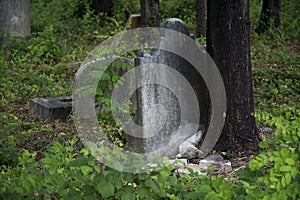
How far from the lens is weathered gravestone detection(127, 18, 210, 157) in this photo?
260 inches

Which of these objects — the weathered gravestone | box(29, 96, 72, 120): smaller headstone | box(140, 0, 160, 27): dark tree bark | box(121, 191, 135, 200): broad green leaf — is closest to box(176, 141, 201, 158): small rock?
the weathered gravestone

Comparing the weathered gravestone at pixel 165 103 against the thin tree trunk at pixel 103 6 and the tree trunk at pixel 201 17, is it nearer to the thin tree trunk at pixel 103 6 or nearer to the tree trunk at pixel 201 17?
the tree trunk at pixel 201 17

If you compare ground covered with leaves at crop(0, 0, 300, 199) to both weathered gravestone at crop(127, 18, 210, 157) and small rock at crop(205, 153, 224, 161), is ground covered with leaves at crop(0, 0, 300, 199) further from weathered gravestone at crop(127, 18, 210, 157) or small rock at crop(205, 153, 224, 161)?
weathered gravestone at crop(127, 18, 210, 157)

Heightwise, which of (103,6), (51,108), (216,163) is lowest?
(216,163)

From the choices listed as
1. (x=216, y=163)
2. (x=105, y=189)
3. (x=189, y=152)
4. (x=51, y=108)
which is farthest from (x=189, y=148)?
(x=105, y=189)

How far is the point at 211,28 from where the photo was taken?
6559 mm

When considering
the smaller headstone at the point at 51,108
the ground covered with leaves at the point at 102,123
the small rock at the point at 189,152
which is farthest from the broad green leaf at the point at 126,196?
the smaller headstone at the point at 51,108

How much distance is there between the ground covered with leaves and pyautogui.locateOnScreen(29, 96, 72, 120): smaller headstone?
137 millimetres

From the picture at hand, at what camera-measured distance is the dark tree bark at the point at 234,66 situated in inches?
252

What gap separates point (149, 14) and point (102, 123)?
5.76m

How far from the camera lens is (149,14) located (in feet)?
42.3

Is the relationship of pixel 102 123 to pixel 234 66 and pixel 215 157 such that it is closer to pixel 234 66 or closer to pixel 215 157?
pixel 215 157

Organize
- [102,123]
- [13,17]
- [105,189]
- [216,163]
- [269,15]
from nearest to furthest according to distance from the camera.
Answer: [105,189] < [216,163] < [102,123] < [13,17] < [269,15]

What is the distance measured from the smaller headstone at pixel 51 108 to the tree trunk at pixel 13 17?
4.66 metres
